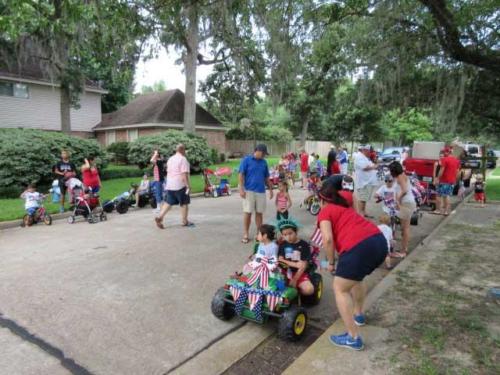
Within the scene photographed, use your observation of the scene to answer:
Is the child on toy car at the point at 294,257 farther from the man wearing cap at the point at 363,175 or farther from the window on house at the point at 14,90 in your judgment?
the window on house at the point at 14,90

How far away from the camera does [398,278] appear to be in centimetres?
504

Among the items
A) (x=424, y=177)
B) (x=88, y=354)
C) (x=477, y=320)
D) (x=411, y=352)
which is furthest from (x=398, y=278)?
(x=424, y=177)

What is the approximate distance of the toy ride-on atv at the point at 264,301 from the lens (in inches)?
140

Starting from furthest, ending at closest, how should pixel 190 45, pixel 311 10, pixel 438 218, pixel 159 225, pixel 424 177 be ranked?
pixel 190 45 → pixel 424 177 → pixel 438 218 → pixel 159 225 → pixel 311 10

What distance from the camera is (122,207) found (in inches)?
401

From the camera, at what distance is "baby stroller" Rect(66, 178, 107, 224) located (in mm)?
8953

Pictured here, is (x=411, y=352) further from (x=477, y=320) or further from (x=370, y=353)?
(x=477, y=320)

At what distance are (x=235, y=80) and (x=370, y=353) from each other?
2205 cm

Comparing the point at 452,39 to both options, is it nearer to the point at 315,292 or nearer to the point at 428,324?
the point at 428,324

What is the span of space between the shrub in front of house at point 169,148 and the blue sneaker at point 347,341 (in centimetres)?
1631

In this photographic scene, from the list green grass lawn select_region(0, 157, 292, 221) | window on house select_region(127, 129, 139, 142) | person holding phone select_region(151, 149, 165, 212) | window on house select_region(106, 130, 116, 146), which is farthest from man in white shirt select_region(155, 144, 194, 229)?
window on house select_region(106, 130, 116, 146)

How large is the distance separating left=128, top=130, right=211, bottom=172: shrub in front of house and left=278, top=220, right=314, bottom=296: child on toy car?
1536cm

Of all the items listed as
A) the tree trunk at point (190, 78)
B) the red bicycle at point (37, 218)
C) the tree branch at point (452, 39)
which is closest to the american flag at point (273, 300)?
the tree branch at point (452, 39)

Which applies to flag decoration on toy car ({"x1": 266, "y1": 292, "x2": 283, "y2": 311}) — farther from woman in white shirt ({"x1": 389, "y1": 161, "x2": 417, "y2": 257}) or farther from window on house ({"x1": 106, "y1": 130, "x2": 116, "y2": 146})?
window on house ({"x1": 106, "y1": 130, "x2": 116, "y2": 146})
